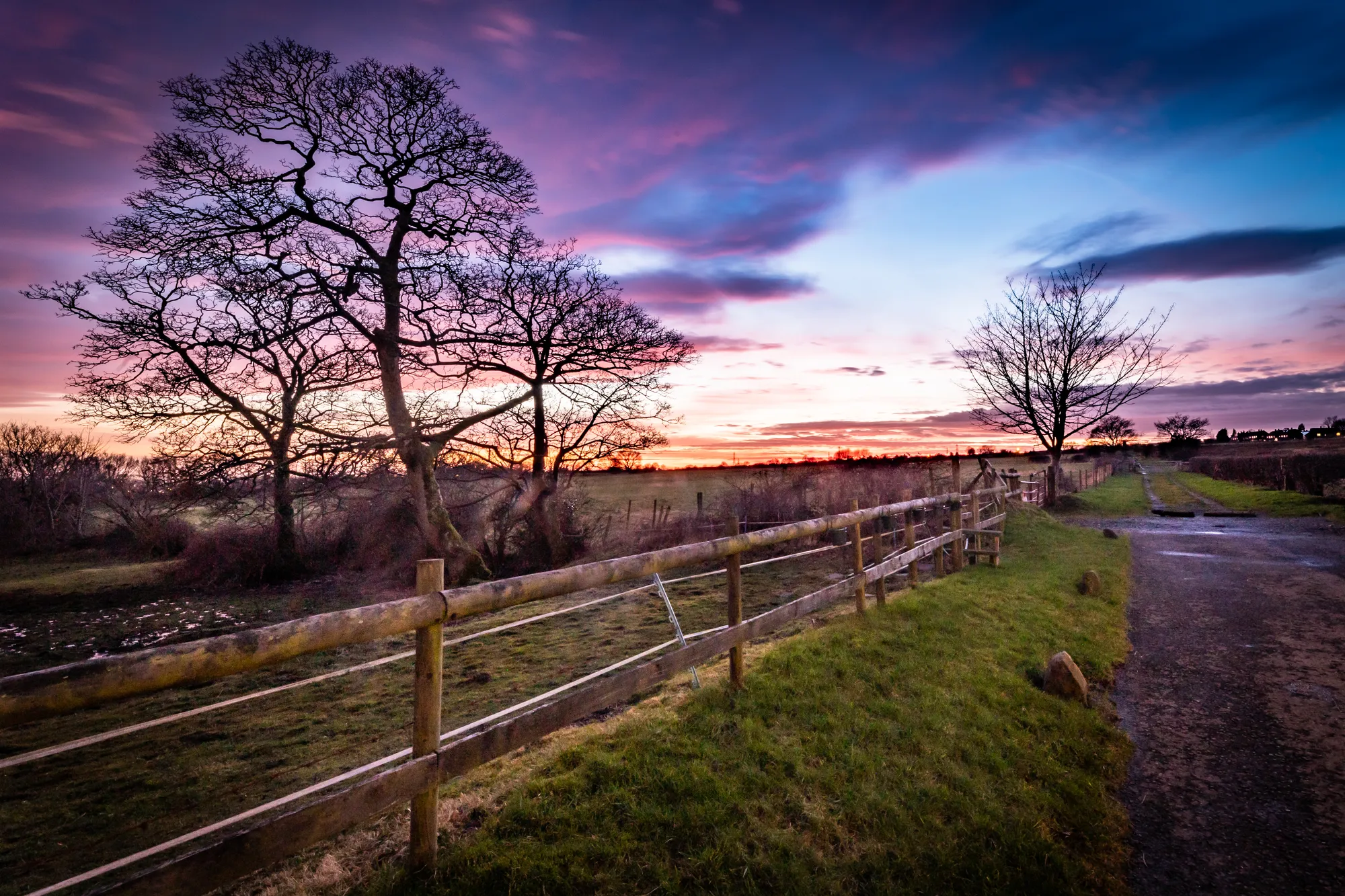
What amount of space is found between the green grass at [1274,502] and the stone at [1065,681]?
20.2 m

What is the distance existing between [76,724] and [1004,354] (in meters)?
33.9

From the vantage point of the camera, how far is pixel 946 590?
30.0 ft

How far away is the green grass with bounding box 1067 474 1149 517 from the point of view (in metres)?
24.8

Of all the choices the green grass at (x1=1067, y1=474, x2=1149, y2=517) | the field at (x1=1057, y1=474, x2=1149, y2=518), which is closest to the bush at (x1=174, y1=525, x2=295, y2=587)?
the field at (x1=1057, y1=474, x2=1149, y2=518)

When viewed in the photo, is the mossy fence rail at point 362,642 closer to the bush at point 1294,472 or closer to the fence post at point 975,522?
the fence post at point 975,522

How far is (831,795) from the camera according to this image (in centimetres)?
414

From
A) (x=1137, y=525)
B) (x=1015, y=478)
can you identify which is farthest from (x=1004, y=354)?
(x=1137, y=525)

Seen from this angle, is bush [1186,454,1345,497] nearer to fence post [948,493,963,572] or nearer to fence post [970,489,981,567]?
fence post [970,489,981,567]

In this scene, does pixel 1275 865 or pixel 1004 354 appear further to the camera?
pixel 1004 354

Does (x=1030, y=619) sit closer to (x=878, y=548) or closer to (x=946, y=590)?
(x=946, y=590)

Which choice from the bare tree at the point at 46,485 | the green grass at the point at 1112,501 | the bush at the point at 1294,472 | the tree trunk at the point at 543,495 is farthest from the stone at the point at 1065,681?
the bare tree at the point at 46,485

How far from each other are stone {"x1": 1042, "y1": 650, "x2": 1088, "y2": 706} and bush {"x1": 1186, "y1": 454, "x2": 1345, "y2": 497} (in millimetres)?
27289

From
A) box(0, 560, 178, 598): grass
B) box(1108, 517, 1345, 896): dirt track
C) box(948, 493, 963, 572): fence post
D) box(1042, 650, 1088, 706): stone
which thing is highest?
box(948, 493, 963, 572): fence post

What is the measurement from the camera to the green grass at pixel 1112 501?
24.8 m
